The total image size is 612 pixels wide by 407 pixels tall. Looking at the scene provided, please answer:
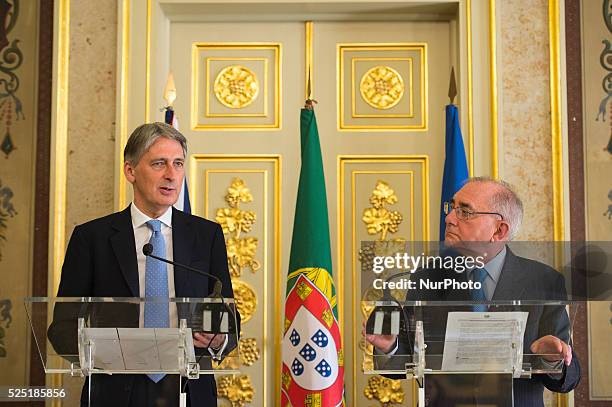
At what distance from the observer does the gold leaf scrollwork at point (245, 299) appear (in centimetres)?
463

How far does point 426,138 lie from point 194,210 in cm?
122

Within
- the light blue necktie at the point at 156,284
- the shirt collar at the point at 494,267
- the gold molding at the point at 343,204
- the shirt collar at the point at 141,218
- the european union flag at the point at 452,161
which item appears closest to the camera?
the light blue necktie at the point at 156,284

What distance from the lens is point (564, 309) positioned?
2.53m

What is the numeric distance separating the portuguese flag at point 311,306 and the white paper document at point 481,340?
1.49 metres

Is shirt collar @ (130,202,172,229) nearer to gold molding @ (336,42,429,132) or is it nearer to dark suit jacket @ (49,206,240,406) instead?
dark suit jacket @ (49,206,240,406)

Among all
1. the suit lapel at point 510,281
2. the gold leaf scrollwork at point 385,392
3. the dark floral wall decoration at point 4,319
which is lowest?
the gold leaf scrollwork at point 385,392

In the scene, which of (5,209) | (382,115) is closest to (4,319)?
(5,209)

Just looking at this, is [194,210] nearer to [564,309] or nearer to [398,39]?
[398,39]

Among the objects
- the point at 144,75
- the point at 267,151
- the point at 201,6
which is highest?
the point at 201,6

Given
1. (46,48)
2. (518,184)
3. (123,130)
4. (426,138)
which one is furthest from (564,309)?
(46,48)

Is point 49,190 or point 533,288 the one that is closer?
point 533,288

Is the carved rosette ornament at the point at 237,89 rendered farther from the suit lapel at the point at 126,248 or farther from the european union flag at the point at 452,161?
the suit lapel at the point at 126,248

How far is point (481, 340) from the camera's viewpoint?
8.13ft

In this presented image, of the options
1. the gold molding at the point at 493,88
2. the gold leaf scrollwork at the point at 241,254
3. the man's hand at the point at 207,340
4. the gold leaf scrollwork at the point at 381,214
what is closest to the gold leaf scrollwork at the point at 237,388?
the gold leaf scrollwork at the point at 241,254
